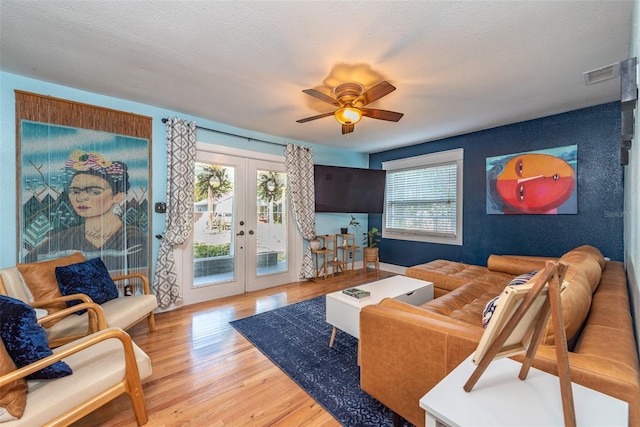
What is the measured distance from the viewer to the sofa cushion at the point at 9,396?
109 cm

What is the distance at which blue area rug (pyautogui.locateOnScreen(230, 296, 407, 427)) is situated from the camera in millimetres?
1631

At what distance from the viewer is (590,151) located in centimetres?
299

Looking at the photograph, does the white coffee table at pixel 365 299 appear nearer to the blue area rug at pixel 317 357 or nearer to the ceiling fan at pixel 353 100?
the blue area rug at pixel 317 357

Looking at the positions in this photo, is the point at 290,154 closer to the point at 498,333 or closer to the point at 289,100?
the point at 289,100

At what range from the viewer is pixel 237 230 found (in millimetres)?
3869

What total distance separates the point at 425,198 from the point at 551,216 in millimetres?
1741

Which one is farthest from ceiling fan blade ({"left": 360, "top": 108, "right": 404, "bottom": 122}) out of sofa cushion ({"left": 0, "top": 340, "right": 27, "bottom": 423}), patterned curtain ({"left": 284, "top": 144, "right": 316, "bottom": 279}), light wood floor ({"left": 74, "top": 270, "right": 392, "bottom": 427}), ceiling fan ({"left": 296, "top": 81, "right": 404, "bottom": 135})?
sofa cushion ({"left": 0, "top": 340, "right": 27, "bottom": 423})

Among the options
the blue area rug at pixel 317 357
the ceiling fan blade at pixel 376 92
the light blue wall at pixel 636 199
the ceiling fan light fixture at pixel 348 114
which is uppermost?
the ceiling fan blade at pixel 376 92

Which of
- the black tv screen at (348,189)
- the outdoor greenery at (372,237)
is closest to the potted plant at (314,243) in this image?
the black tv screen at (348,189)

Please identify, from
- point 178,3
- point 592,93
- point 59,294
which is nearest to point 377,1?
point 178,3

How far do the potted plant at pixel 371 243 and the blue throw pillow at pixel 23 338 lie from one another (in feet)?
A: 14.2

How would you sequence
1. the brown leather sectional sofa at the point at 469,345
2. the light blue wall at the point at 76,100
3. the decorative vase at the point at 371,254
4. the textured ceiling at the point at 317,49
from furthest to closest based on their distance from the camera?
the decorative vase at the point at 371,254 < the light blue wall at the point at 76,100 < the textured ceiling at the point at 317,49 < the brown leather sectional sofa at the point at 469,345

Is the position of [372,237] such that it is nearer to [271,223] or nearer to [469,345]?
[271,223]

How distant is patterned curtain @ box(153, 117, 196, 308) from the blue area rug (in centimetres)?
101
